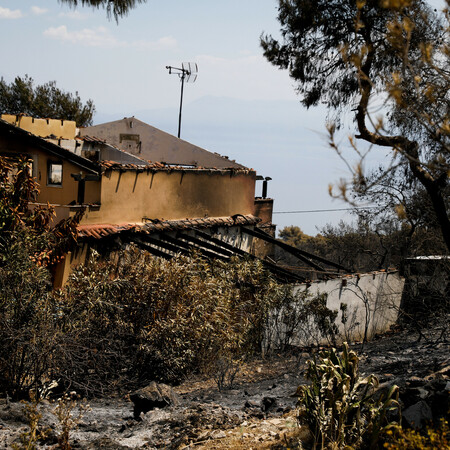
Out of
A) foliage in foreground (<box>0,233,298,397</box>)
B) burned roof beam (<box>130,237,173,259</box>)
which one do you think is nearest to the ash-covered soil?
foliage in foreground (<box>0,233,298,397</box>)

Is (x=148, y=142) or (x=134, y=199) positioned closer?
(x=134, y=199)

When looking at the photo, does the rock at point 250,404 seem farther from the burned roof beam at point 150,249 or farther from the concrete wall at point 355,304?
the burned roof beam at point 150,249

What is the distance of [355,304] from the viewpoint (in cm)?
1677

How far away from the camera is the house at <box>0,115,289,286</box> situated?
15375mm

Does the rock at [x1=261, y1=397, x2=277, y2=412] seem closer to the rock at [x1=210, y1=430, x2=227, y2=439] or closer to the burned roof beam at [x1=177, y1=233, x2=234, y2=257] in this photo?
the rock at [x1=210, y1=430, x2=227, y2=439]

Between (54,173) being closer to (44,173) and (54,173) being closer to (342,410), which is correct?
(44,173)

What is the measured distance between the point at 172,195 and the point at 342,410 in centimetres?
1350

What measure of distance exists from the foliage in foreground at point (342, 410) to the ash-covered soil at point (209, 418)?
0.41 meters

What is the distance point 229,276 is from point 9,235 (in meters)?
4.64

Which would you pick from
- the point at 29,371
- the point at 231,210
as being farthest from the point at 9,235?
the point at 231,210

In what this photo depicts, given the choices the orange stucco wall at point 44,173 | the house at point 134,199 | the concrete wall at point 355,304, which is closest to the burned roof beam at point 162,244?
the house at point 134,199

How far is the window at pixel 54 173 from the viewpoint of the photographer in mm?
17547

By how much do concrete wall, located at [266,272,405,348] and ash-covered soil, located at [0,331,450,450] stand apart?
390cm

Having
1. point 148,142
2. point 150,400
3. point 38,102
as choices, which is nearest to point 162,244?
point 150,400
